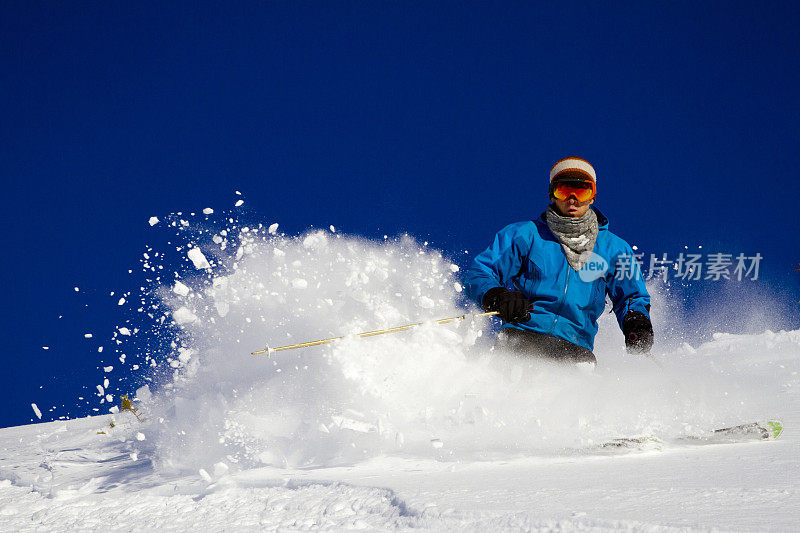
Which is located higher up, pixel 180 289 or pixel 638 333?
pixel 180 289

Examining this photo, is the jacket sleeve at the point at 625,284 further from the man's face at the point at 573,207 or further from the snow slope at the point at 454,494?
the snow slope at the point at 454,494

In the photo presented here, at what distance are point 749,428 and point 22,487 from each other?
4365 millimetres

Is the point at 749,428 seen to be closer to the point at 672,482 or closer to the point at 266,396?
the point at 672,482

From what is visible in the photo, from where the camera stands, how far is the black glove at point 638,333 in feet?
13.2

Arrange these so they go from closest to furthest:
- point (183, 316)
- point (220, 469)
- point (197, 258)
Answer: point (220, 469), point (183, 316), point (197, 258)

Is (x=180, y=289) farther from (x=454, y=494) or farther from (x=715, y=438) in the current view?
(x=715, y=438)

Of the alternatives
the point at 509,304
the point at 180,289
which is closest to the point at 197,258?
the point at 180,289

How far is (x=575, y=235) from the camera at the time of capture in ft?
13.7

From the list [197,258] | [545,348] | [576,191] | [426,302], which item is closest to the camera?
[545,348]

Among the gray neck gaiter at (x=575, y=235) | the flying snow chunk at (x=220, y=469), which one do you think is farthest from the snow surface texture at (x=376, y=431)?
the gray neck gaiter at (x=575, y=235)

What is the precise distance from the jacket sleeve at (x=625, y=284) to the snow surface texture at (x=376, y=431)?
1.84 feet

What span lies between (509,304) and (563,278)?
581mm

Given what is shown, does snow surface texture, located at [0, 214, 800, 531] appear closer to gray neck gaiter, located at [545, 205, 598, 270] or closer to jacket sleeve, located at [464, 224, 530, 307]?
jacket sleeve, located at [464, 224, 530, 307]

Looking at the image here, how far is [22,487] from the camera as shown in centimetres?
347
